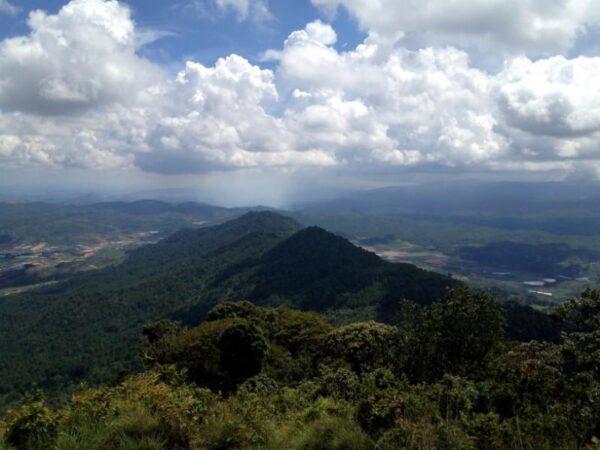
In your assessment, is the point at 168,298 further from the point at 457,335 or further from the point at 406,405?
the point at 406,405

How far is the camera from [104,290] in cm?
17062

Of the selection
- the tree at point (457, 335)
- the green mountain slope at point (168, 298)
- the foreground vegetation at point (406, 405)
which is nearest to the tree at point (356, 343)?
the foreground vegetation at point (406, 405)

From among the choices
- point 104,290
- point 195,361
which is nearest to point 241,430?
point 195,361

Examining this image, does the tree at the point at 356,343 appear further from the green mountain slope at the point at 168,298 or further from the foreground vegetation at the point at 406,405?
the green mountain slope at the point at 168,298

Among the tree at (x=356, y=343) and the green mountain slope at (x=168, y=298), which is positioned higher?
the tree at (x=356, y=343)

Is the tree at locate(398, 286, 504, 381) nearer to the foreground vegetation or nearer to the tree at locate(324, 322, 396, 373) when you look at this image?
the foreground vegetation

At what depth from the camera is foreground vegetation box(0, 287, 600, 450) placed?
6.64 metres

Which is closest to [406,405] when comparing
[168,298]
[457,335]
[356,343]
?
[457,335]

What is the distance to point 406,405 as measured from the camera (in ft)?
25.4

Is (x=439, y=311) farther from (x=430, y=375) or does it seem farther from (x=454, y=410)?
(x=454, y=410)

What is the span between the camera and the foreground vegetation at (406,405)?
6.64 m

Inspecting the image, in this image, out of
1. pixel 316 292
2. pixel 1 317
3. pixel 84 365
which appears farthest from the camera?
pixel 1 317

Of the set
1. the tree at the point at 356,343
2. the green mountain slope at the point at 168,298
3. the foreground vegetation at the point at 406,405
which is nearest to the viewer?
the foreground vegetation at the point at 406,405

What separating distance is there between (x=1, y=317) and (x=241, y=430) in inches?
7463
